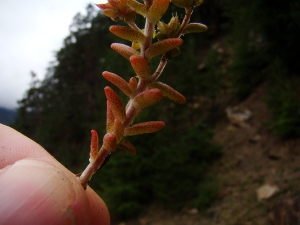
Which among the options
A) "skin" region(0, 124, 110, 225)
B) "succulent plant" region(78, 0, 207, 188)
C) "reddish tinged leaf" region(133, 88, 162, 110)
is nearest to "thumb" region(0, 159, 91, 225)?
"skin" region(0, 124, 110, 225)

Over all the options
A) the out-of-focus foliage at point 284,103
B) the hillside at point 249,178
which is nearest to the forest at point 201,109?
the out-of-focus foliage at point 284,103

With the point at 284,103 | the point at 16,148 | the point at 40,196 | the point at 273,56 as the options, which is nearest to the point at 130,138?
the point at 284,103

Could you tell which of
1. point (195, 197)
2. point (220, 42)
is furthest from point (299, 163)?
point (220, 42)

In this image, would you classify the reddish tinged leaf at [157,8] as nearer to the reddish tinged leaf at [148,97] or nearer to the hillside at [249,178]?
the reddish tinged leaf at [148,97]

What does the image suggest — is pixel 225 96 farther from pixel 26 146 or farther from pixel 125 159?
pixel 26 146

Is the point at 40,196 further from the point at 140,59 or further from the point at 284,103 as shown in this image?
the point at 284,103

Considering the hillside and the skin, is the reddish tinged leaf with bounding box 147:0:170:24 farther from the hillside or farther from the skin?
the hillside
